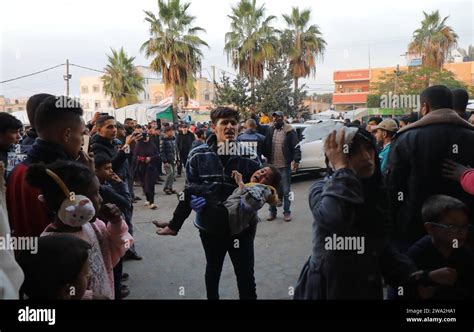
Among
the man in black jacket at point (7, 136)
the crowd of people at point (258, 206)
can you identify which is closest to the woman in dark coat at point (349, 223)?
the crowd of people at point (258, 206)

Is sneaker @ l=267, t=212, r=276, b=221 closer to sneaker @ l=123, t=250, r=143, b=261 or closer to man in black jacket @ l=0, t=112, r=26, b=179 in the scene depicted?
sneaker @ l=123, t=250, r=143, b=261

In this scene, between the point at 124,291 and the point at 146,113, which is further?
the point at 146,113

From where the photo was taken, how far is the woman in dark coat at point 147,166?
23.5ft

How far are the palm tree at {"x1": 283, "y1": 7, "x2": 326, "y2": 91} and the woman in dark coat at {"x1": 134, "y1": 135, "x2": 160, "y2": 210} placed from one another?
13.8 m

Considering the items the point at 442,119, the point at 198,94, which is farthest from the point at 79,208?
the point at 198,94

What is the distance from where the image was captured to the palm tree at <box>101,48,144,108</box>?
915 inches

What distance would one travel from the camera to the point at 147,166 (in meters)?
7.10

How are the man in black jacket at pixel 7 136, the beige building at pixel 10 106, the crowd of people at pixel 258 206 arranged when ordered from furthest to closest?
the beige building at pixel 10 106 < the man in black jacket at pixel 7 136 < the crowd of people at pixel 258 206

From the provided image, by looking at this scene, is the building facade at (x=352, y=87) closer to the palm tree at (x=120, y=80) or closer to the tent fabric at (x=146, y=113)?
the palm tree at (x=120, y=80)

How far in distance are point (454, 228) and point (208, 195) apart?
1.47 meters

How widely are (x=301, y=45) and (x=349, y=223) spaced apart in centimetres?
2052

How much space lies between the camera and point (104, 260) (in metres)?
2.06

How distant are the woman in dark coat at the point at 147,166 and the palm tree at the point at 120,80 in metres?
17.0

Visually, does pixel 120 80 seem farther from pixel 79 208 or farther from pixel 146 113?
pixel 79 208
